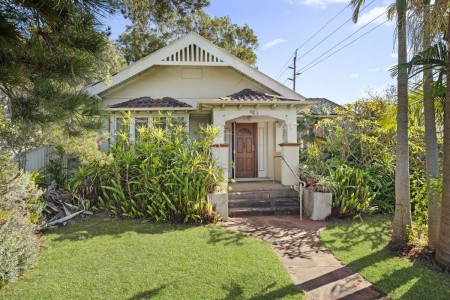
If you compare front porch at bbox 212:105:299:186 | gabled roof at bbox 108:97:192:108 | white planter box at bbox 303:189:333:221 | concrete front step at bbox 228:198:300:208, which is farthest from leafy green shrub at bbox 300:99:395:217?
gabled roof at bbox 108:97:192:108

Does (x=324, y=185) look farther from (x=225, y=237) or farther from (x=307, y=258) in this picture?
(x=225, y=237)

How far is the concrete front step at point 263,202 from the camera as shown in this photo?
31.3 feet

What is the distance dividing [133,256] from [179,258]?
875 mm

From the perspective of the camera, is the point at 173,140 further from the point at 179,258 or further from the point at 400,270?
the point at 400,270

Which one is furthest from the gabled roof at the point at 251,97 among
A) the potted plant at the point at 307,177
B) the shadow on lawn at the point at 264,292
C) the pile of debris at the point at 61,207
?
the shadow on lawn at the point at 264,292

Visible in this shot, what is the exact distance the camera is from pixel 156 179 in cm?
880

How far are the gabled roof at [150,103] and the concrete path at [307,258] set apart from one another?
5243 mm

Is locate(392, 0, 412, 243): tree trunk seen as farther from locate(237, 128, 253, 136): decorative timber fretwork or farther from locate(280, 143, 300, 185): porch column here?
locate(237, 128, 253, 136): decorative timber fretwork

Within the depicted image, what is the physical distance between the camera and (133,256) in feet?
18.7

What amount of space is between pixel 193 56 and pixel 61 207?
7.02 meters

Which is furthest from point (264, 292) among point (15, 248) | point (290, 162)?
point (290, 162)

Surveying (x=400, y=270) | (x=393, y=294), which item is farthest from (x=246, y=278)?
(x=400, y=270)

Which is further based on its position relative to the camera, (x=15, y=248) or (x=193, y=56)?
(x=193, y=56)

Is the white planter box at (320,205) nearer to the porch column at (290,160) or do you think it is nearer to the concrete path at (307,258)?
the concrete path at (307,258)
